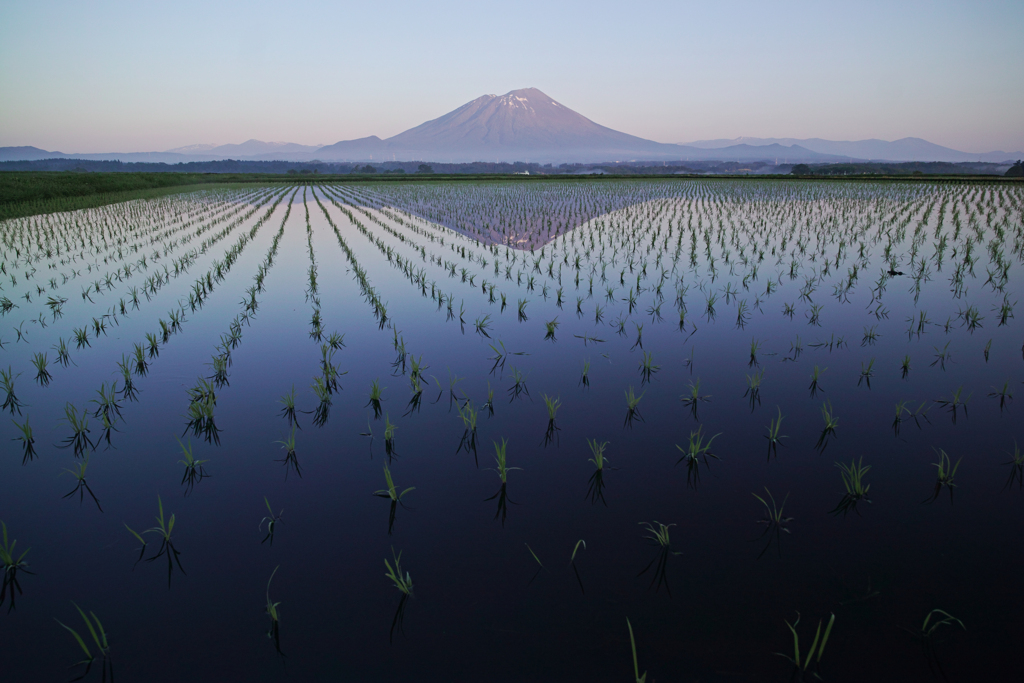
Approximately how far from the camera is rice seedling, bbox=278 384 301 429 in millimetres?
3768

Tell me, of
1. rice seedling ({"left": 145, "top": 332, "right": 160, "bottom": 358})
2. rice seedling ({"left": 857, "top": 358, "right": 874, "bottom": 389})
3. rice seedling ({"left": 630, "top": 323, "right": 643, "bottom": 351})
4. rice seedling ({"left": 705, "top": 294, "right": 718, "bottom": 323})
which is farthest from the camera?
rice seedling ({"left": 705, "top": 294, "right": 718, "bottom": 323})

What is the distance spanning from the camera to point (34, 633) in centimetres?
205

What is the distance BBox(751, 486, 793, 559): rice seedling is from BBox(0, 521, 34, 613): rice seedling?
3375mm

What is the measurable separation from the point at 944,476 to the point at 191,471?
14.7 feet

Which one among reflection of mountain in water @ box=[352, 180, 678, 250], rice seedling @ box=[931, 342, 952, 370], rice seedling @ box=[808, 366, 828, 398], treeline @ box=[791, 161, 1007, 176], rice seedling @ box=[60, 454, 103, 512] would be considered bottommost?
rice seedling @ box=[60, 454, 103, 512]

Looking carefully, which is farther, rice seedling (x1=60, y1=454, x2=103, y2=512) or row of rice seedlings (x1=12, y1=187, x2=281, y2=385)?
row of rice seedlings (x1=12, y1=187, x2=281, y2=385)

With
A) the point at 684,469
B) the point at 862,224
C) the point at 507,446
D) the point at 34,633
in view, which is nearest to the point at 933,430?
the point at 684,469

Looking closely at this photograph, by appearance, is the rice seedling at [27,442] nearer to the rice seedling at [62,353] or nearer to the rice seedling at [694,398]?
the rice seedling at [62,353]

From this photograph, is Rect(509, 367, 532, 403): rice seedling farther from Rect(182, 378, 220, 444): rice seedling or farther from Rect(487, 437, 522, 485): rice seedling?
Rect(182, 378, 220, 444): rice seedling

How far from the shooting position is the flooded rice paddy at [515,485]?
77.9 inches

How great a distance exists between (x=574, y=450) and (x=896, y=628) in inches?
70.0

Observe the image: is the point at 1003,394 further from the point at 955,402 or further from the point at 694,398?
the point at 694,398

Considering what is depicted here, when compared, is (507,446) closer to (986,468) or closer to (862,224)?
(986,468)

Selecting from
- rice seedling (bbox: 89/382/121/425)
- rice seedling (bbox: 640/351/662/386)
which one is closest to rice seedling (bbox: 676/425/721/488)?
rice seedling (bbox: 640/351/662/386)
